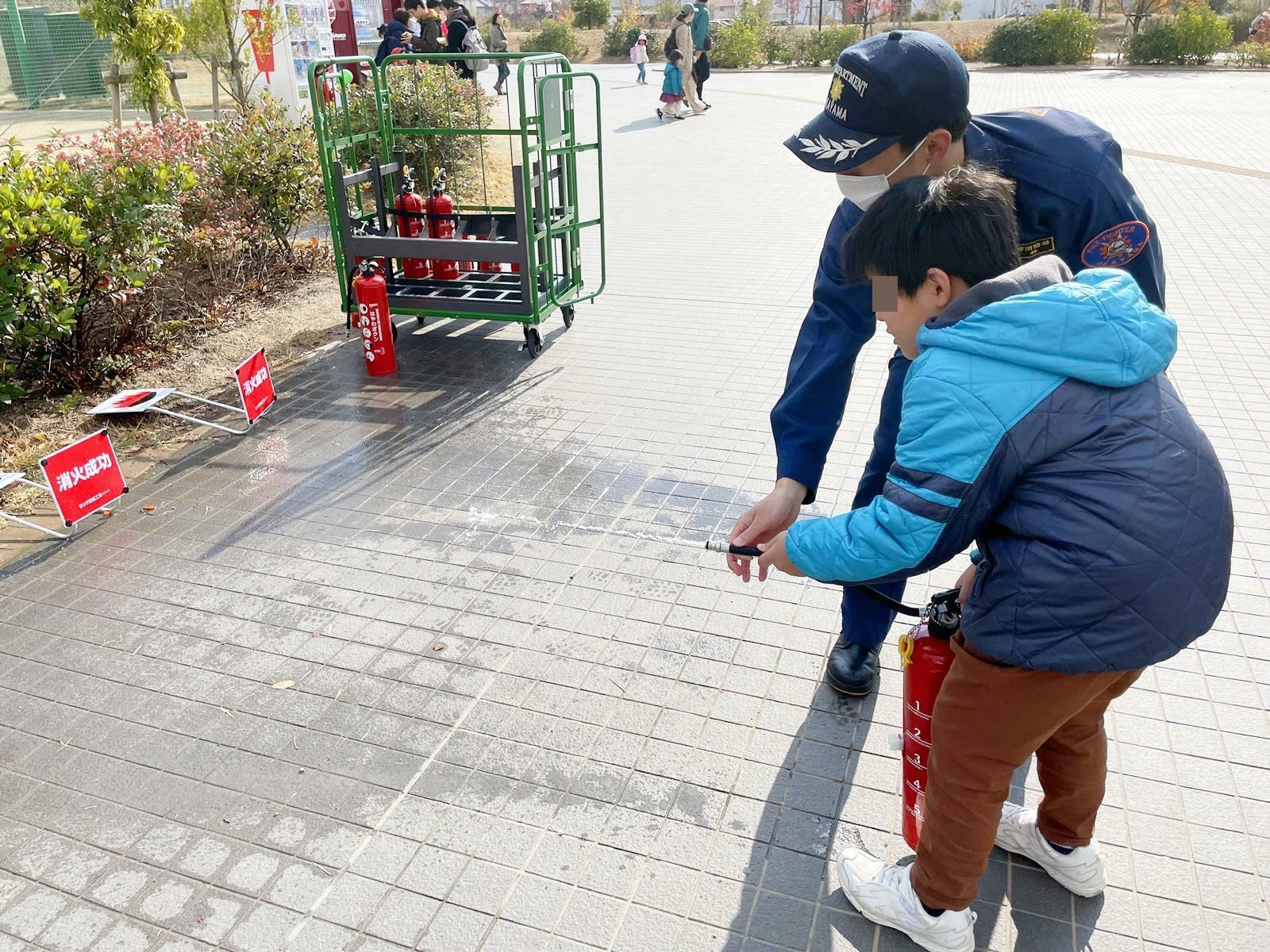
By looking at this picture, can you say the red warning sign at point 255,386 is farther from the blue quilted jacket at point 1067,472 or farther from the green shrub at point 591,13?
the green shrub at point 591,13

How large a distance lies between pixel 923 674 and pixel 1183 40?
26309 millimetres

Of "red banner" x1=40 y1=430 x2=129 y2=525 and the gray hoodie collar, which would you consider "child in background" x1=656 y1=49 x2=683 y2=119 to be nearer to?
"red banner" x1=40 y1=430 x2=129 y2=525

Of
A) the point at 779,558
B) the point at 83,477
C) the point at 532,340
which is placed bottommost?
the point at 532,340

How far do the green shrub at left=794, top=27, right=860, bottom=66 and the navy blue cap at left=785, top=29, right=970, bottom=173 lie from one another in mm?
25589

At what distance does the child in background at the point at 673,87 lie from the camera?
1616 cm

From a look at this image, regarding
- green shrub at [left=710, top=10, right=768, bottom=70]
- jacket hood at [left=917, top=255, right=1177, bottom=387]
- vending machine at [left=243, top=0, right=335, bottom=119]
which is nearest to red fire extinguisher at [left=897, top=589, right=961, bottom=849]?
jacket hood at [left=917, top=255, right=1177, bottom=387]

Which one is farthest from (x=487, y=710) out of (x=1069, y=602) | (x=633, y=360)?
(x=633, y=360)

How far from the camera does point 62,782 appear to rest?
8.87 ft

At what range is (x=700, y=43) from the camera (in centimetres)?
1642

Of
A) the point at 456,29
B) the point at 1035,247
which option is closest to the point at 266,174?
the point at 1035,247

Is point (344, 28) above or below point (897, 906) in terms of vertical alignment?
above

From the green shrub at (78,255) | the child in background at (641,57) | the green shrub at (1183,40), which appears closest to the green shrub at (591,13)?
the child in background at (641,57)

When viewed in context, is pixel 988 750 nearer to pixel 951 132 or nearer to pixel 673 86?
pixel 951 132

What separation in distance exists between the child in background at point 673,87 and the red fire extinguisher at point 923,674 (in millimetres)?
15603
